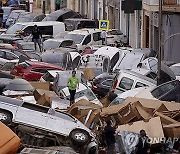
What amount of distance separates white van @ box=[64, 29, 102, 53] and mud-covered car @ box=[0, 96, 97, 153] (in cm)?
2266

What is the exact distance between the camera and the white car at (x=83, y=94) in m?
20.9

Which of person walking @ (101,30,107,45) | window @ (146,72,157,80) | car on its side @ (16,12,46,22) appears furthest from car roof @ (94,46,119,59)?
car on its side @ (16,12,46,22)

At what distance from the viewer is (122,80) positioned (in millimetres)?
22250

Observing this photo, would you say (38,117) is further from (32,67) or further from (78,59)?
(78,59)

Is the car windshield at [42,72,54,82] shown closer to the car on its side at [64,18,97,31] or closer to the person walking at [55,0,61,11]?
the car on its side at [64,18,97,31]

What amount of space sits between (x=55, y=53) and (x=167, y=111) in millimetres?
14053

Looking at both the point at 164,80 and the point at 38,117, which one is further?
the point at 164,80

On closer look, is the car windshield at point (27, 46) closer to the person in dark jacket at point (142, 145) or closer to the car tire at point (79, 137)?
the car tire at point (79, 137)

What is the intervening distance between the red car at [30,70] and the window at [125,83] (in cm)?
426

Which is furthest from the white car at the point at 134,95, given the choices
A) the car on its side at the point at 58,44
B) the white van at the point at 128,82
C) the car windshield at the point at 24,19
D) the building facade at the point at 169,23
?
the car windshield at the point at 24,19

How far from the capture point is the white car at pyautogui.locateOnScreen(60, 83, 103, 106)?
20875 mm

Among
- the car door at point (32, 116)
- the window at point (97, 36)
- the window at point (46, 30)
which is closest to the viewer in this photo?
the car door at point (32, 116)

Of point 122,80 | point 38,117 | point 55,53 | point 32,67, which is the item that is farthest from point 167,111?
point 55,53

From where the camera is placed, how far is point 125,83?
22.2 meters
